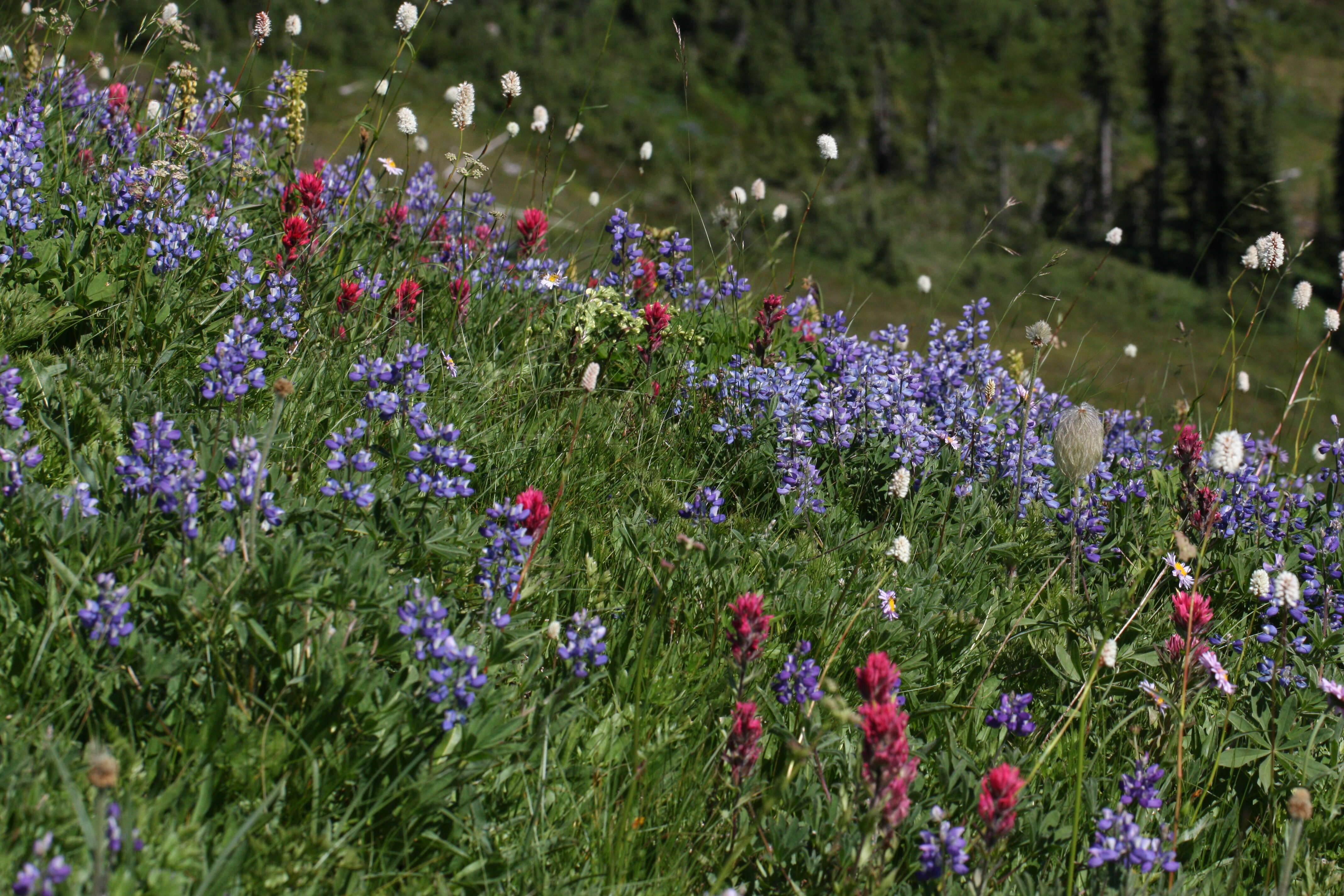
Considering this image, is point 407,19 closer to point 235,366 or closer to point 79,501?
point 235,366

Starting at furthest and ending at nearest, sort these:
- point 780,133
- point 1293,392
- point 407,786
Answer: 1. point 780,133
2. point 1293,392
3. point 407,786

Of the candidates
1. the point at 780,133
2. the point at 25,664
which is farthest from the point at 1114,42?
the point at 25,664

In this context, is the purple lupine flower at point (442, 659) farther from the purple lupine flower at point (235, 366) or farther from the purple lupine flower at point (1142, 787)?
the purple lupine flower at point (1142, 787)

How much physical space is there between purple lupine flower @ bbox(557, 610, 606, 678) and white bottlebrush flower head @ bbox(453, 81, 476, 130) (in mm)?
2052

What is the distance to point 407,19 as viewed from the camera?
3.57 metres

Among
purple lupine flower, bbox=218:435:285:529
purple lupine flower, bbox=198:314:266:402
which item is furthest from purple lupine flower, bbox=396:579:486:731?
purple lupine flower, bbox=198:314:266:402

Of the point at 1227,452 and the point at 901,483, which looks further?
the point at 901,483

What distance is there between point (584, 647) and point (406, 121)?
101 inches

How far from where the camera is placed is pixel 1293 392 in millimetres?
3102

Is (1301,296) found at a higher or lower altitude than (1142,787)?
higher

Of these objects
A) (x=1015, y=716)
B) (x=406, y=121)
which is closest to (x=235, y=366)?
(x=406, y=121)

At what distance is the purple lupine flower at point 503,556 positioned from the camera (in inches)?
88.2

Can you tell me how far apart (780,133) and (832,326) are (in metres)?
65.5

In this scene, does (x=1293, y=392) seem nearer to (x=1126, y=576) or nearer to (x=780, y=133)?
(x=1126, y=576)
